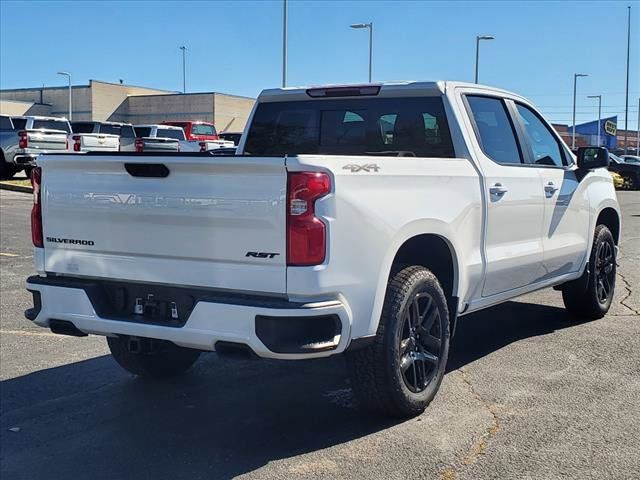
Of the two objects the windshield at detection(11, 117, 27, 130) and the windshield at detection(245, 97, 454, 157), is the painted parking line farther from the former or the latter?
the windshield at detection(11, 117, 27, 130)

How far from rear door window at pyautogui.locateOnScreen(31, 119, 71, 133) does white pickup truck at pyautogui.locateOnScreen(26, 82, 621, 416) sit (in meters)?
20.0

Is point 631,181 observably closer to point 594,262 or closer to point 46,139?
point 46,139

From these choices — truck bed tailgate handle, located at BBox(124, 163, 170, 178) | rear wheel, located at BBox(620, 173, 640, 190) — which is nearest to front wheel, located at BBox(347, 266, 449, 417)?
truck bed tailgate handle, located at BBox(124, 163, 170, 178)

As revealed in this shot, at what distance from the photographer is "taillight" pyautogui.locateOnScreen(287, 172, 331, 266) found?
11.9ft

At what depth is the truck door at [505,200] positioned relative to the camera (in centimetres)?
512

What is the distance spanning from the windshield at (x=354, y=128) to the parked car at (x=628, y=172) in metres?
28.7

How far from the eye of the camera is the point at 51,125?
24.6 meters

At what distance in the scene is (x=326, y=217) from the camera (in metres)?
3.68

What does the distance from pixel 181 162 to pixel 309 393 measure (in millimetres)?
1866

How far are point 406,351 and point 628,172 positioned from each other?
3041 centimetres

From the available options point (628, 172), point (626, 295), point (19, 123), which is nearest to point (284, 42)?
point (19, 123)

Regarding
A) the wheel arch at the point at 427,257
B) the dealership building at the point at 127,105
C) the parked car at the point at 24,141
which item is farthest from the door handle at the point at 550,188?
the dealership building at the point at 127,105

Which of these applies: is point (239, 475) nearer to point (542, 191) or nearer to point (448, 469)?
point (448, 469)

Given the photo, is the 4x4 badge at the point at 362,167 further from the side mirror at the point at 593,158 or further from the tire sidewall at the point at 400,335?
the side mirror at the point at 593,158
